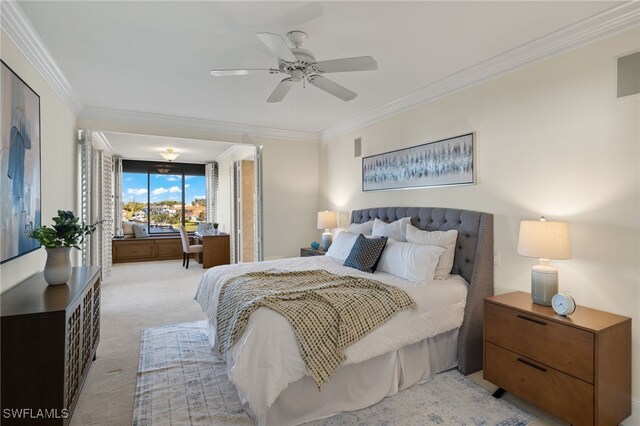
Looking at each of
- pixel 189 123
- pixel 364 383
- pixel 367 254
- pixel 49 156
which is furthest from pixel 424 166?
pixel 49 156

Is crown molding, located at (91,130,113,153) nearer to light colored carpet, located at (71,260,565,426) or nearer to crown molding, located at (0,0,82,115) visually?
crown molding, located at (0,0,82,115)

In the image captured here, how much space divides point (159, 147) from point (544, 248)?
699 cm

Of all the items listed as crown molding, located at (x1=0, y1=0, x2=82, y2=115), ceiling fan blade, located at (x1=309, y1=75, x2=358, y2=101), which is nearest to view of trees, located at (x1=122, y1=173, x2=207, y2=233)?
crown molding, located at (x1=0, y1=0, x2=82, y2=115)

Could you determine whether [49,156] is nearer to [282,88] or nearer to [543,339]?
[282,88]

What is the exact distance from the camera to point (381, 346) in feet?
7.52

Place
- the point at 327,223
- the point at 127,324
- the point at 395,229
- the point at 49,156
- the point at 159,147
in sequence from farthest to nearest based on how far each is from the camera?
the point at 159,147 → the point at 327,223 → the point at 127,324 → the point at 395,229 → the point at 49,156

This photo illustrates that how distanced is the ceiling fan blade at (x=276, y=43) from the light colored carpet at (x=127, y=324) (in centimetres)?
254

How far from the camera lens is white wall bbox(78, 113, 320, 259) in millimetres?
5332

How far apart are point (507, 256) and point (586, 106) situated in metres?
1.27

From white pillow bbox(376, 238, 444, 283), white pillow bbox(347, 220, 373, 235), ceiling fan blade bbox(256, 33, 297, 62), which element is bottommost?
white pillow bbox(376, 238, 444, 283)

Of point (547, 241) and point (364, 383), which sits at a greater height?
point (547, 241)

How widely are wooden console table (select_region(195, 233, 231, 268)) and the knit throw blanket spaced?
485 cm

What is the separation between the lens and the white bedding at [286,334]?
1.91 m

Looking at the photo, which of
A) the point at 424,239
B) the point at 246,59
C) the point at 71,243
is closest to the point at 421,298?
the point at 424,239
